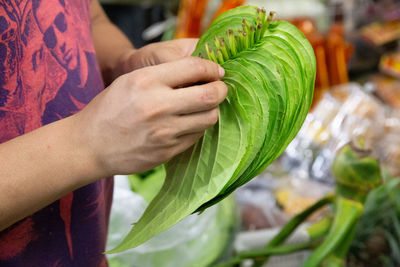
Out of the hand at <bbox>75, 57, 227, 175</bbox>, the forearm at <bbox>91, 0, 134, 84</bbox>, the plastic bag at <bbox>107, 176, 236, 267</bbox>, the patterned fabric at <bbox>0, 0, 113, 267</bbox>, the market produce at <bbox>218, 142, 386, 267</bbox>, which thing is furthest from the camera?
the plastic bag at <bbox>107, 176, 236, 267</bbox>

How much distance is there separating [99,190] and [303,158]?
3.55ft

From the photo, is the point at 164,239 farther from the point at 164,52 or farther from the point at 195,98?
the point at 195,98

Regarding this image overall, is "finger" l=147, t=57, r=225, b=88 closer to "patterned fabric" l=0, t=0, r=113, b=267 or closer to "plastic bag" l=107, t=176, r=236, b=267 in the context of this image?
"patterned fabric" l=0, t=0, r=113, b=267

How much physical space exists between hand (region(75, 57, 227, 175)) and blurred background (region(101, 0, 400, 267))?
587 millimetres

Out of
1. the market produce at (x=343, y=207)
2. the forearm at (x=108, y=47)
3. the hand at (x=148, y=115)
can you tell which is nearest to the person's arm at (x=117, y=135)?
the hand at (x=148, y=115)

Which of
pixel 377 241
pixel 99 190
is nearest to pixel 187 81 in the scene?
pixel 99 190

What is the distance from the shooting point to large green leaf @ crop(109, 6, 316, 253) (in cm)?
50

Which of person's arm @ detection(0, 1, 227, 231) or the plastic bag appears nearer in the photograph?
person's arm @ detection(0, 1, 227, 231)

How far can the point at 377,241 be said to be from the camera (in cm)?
113

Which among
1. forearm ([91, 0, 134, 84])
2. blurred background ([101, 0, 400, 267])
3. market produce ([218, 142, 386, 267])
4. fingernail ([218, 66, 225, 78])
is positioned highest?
fingernail ([218, 66, 225, 78])

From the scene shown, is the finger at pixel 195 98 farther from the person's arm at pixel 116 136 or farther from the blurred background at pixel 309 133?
the blurred background at pixel 309 133

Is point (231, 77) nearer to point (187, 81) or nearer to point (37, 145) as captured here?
point (187, 81)

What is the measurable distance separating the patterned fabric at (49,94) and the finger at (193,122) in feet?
0.76

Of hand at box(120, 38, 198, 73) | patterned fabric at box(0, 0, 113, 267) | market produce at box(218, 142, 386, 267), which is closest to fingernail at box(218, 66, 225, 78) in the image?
hand at box(120, 38, 198, 73)
